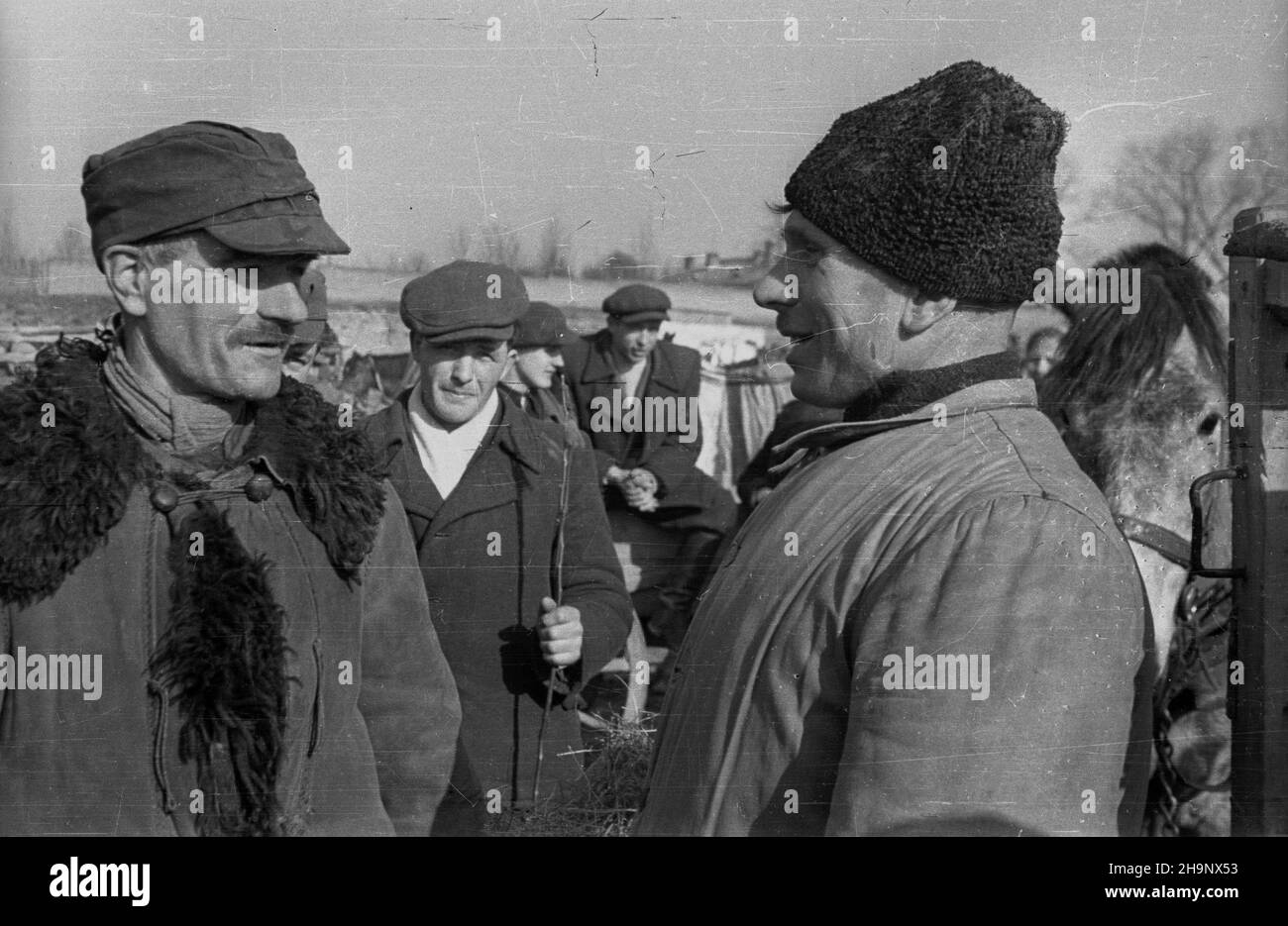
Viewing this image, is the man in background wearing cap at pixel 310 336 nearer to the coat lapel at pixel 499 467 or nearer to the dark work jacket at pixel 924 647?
the coat lapel at pixel 499 467

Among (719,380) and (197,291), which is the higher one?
(197,291)

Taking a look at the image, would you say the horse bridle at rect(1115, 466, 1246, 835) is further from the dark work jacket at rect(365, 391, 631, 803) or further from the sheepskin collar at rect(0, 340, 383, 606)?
the sheepskin collar at rect(0, 340, 383, 606)

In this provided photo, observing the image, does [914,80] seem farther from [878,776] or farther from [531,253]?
[878,776]

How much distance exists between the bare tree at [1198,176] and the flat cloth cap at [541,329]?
3.90ft

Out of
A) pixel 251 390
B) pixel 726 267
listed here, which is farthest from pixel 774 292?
pixel 251 390

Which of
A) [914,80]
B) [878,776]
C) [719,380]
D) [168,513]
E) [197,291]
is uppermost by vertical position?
[914,80]

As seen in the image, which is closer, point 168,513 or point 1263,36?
point 168,513

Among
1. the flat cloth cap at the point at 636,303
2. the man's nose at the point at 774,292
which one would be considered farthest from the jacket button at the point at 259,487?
the man's nose at the point at 774,292

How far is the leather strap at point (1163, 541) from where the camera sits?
3256 millimetres

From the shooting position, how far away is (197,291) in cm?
302

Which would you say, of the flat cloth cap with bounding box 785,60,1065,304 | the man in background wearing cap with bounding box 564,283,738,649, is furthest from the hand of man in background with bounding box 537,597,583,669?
the flat cloth cap with bounding box 785,60,1065,304

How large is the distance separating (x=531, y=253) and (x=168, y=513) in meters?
0.91
